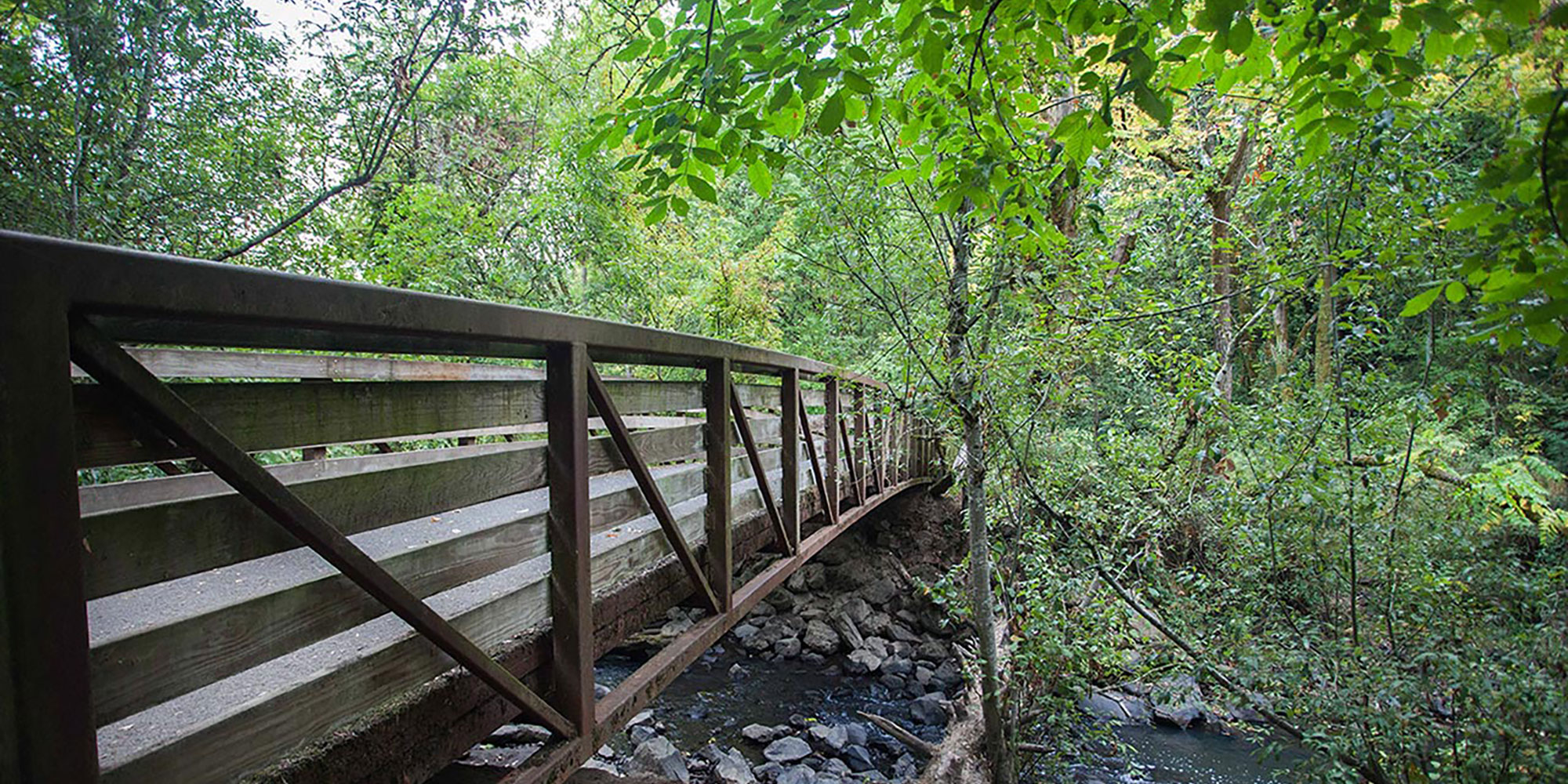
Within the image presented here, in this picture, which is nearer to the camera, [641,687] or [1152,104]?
[1152,104]

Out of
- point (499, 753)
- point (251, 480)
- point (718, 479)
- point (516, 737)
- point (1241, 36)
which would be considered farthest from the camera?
point (516, 737)

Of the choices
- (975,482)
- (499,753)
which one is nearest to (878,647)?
(499,753)

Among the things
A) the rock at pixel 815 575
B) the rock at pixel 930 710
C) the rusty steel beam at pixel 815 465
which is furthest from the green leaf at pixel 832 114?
the rock at pixel 815 575

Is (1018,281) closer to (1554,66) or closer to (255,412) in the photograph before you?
(1554,66)

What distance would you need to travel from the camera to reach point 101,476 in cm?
387

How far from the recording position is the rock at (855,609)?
324 inches

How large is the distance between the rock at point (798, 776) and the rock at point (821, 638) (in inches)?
100

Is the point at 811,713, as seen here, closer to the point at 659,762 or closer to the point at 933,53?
the point at 659,762

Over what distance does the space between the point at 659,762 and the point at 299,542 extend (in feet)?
14.5

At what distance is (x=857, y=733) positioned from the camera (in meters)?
5.90

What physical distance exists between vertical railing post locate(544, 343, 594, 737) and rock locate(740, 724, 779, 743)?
436cm

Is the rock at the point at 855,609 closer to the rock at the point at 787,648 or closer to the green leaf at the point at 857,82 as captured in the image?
the rock at the point at 787,648

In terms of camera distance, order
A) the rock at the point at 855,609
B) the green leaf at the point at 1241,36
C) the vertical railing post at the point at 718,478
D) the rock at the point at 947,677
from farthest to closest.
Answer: the rock at the point at 855,609
the rock at the point at 947,677
the vertical railing post at the point at 718,478
the green leaf at the point at 1241,36

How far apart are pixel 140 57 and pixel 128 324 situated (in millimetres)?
4421
